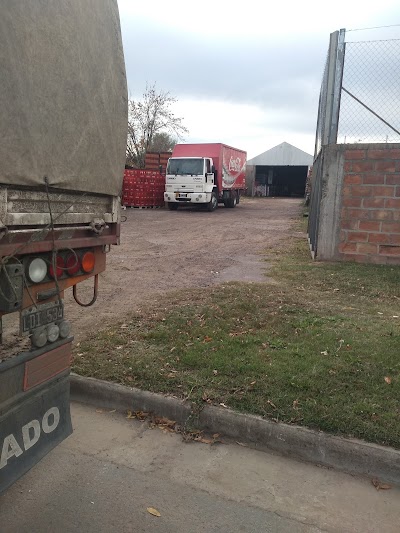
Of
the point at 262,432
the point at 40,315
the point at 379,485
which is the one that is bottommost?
the point at 379,485

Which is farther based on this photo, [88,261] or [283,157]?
[283,157]

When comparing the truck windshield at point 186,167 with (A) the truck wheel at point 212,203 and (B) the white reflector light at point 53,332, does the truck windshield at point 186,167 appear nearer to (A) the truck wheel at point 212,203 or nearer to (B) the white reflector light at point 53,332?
(A) the truck wheel at point 212,203

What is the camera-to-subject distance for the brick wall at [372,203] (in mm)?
7801

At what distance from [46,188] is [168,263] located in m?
7.03

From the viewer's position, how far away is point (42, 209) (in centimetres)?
239

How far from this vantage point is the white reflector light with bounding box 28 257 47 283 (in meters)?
2.35

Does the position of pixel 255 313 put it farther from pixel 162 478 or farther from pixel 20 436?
pixel 20 436

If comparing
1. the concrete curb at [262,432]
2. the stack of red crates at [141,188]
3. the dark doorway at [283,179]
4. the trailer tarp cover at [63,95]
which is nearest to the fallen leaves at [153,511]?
the concrete curb at [262,432]

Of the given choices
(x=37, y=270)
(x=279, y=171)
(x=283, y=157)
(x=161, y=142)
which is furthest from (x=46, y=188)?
(x=279, y=171)

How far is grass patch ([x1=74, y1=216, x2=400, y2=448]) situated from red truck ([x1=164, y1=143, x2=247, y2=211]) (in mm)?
16854

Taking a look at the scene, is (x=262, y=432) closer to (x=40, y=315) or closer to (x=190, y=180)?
(x=40, y=315)

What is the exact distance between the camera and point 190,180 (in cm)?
2281

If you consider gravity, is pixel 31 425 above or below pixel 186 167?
below

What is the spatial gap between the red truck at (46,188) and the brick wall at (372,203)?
19.8ft
